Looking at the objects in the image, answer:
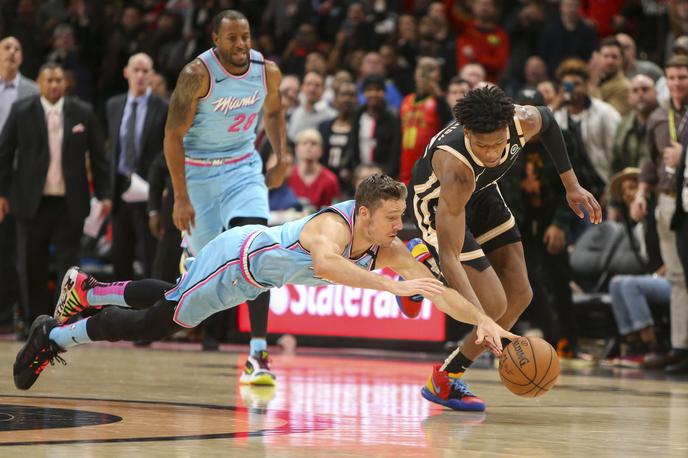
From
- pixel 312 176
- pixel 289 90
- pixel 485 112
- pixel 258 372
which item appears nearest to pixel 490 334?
pixel 485 112

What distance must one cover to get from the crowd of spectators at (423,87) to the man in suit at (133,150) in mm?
21

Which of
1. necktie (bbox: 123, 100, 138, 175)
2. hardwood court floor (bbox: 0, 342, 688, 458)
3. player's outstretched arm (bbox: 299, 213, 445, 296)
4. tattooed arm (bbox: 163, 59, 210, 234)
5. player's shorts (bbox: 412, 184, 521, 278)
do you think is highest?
necktie (bbox: 123, 100, 138, 175)

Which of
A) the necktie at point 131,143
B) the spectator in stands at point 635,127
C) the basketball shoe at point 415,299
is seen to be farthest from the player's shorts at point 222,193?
the spectator in stands at point 635,127

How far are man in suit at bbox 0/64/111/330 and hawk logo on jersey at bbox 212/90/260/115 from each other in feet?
13.8

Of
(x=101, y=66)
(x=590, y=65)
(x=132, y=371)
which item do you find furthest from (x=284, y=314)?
(x=101, y=66)

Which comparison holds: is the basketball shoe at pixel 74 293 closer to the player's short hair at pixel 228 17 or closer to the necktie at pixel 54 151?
the player's short hair at pixel 228 17

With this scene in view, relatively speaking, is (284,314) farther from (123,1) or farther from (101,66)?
(123,1)

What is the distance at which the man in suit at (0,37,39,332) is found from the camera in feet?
39.8

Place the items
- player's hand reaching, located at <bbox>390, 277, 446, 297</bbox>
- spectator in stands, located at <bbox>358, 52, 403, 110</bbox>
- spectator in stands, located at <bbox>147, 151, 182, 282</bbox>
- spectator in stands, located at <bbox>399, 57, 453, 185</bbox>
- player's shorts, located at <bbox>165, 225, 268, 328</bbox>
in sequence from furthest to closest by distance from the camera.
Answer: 1. spectator in stands, located at <bbox>358, 52, 403, 110</bbox>
2. spectator in stands, located at <bbox>399, 57, 453, 185</bbox>
3. spectator in stands, located at <bbox>147, 151, 182, 282</bbox>
4. player's shorts, located at <bbox>165, 225, 268, 328</bbox>
5. player's hand reaching, located at <bbox>390, 277, 446, 297</bbox>

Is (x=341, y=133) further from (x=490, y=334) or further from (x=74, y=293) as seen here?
(x=490, y=334)

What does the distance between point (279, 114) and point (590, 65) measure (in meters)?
5.69

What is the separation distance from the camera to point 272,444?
15.6 ft

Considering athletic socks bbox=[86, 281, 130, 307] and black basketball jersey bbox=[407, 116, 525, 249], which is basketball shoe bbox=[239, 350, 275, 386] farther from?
black basketball jersey bbox=[407, 116, 525, 249]

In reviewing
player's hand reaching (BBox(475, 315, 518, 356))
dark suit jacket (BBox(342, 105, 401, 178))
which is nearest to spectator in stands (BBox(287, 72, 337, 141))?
dark suit jacket (BBox(342, 105, 401, 178))
